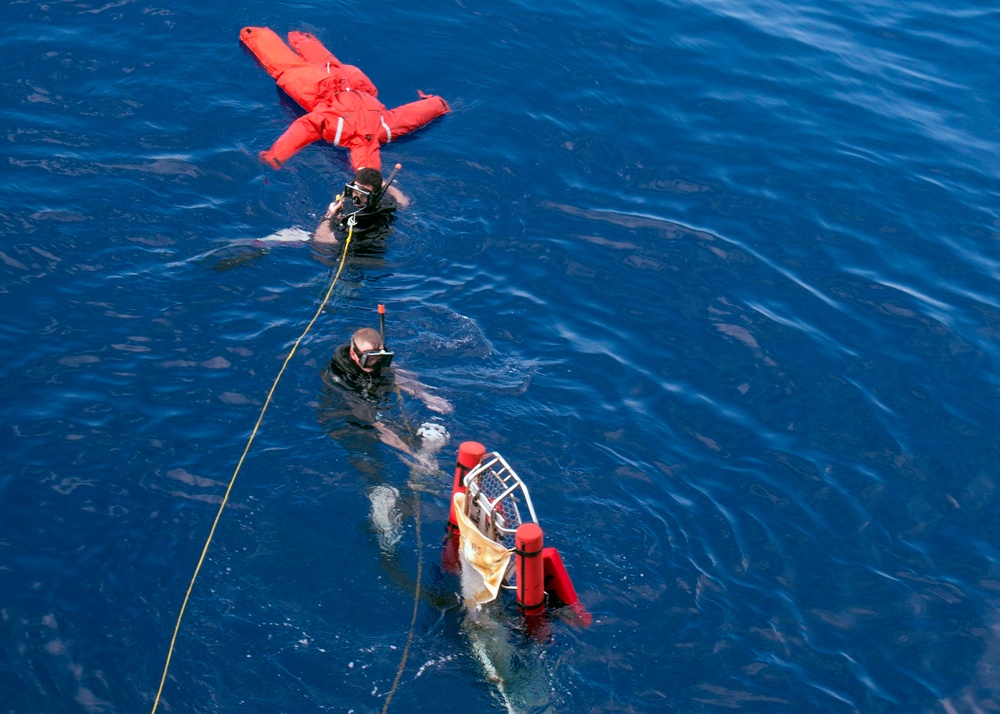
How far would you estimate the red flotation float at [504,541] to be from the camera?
22.0ft

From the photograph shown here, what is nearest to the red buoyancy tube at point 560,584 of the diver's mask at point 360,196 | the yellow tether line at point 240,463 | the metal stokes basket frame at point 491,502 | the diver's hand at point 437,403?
the metal stokes basket frame at point 491,502

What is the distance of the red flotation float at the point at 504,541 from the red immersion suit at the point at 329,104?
5971mm

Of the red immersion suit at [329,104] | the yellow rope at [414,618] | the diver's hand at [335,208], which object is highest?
the red immersion suit at [329,104]

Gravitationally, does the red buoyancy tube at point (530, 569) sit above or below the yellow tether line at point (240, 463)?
above

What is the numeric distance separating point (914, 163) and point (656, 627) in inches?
356

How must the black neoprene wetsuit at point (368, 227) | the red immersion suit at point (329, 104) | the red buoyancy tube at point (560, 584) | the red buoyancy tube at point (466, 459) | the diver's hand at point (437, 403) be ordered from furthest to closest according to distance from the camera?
the red immersion suit at point (329, 104)
the black neoprene wetsuit at point (368, 227)
the diver's hand at point (437, 403)
the red buoyancy tube at point (466, 459)
the red buoyancy tube at point (560, 584)

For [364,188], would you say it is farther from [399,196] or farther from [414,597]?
[414,597]

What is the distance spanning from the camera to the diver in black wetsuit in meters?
11.1

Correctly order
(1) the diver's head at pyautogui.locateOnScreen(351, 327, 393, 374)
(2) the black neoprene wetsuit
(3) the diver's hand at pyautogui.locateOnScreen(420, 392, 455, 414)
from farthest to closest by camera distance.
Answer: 1. (2) the black neoprene wetsuit
2. (3) the diver's hand at pyautogui.locateOnScreen(420, 392, 455, 414)
3. (1) the diver's head at pyautogui.locateOnScreen(351, 327, 393, 374)

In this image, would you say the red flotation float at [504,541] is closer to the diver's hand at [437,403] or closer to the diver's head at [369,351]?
the diver's head at [369,351]

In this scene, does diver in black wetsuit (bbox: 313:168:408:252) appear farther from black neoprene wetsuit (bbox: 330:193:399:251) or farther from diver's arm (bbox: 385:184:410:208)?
diver's arm (bbox: 385:184:410:208)

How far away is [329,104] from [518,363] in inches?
195

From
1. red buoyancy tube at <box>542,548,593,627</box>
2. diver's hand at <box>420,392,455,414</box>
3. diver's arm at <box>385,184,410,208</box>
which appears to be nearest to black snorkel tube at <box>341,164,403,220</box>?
diver's arm at <box>385,184,410,208</box>

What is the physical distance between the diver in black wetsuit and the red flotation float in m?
4.53
